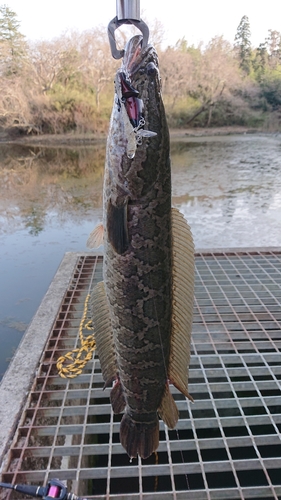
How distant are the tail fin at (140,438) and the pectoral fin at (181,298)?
299 millimetres

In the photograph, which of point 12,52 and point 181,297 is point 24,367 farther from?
point 12,52

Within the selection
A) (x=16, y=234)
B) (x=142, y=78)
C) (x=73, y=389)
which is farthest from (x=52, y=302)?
(x=16, y=234)

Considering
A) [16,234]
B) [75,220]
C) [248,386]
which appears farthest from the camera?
[75,220]

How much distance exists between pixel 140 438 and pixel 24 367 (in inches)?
61.2

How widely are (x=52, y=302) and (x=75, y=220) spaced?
16.9 feet

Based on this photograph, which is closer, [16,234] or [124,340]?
[124,340]

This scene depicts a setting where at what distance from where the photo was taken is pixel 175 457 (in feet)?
11.5

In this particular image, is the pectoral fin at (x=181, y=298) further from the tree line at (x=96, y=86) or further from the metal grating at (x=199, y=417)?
the tree line at (x=96, y=86)

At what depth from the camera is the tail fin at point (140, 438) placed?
1928mm

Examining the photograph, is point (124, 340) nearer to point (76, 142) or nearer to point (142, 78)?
point (142, 78)

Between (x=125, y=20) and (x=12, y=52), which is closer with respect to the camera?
(x=125, y=20)

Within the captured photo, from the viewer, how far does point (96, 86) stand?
98.8 ft

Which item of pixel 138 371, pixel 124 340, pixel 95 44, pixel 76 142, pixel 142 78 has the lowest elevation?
pixel 76 142

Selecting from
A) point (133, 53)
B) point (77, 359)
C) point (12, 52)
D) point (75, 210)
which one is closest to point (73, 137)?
point (12, 52)
